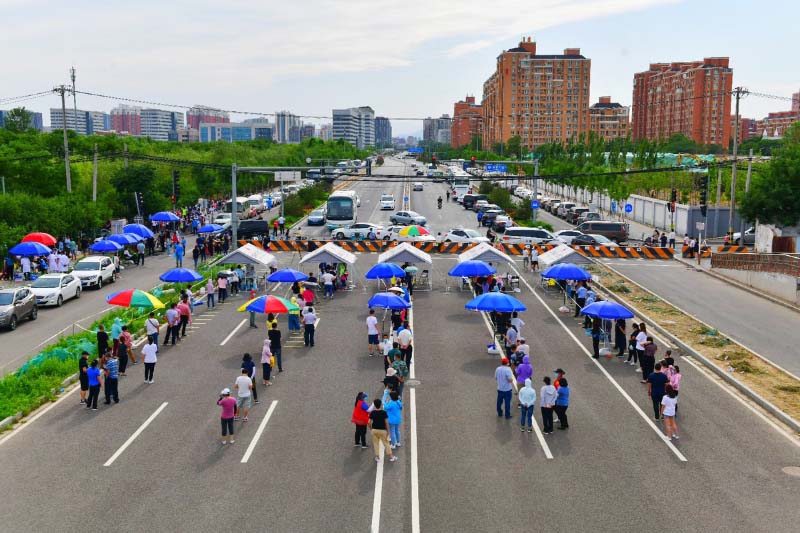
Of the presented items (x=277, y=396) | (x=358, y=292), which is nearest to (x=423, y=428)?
(x=277, y=396)

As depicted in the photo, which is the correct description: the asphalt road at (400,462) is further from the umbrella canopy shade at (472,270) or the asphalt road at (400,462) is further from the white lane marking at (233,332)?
the umbrella canopy shade at (472,270)

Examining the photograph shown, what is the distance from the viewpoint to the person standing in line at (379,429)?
1512 centimetres

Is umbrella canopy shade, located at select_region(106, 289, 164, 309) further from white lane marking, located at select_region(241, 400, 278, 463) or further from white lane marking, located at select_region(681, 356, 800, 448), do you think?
white lane marking, located at select_region(681, 356, 800, 448)

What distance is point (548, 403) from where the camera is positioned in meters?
16.9

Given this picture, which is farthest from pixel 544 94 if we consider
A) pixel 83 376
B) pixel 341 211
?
pixel 83 376

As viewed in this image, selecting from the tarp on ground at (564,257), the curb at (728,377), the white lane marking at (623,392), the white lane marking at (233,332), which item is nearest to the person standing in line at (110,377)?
the white lane marking at (233,332)

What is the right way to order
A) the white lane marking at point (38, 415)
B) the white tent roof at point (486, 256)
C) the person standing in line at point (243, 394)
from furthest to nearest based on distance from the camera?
the white tent roof at point (486, 256)
the person standing in line at point (243, 394)
the white lane marking at point (38, 415)

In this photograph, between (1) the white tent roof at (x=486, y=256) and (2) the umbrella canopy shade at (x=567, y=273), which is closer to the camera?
(2) the umbrella canopy shade at (x=567, y=273)

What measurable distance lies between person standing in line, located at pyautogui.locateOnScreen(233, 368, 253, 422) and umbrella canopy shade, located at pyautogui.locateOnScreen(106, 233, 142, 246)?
27245mm

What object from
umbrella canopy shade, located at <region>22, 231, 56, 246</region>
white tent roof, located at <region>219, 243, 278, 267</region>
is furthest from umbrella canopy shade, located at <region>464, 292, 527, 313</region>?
umbrella canopy shade, located at <region>22, 231, 56, 246</region>

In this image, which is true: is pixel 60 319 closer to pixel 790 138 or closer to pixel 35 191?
pixel 35 191

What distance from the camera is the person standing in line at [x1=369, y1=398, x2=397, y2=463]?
49.6 ft

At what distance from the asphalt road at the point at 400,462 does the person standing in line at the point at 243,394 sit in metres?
0.44

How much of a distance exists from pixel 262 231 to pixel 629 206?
1248 inches
